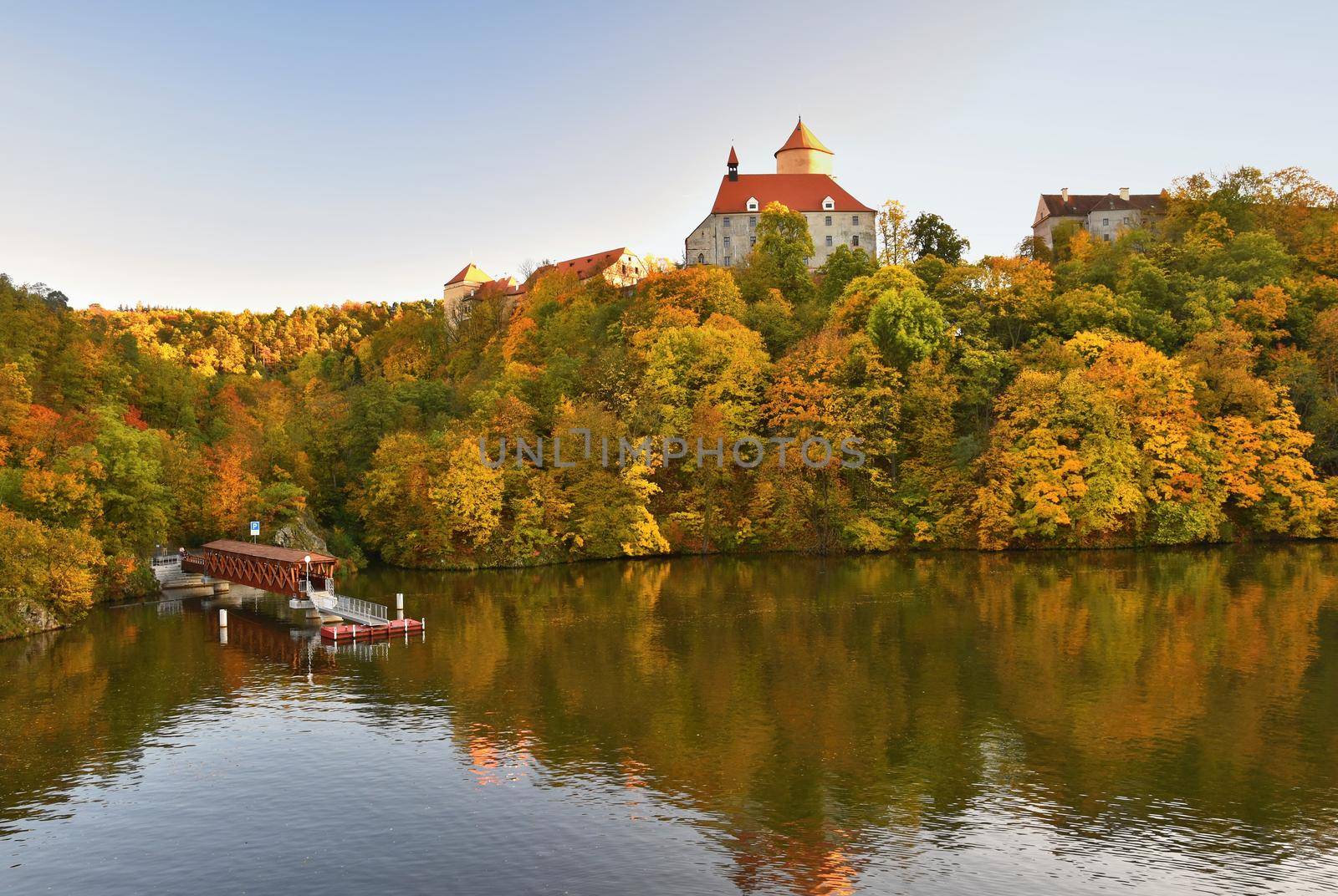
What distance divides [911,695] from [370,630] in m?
24.0

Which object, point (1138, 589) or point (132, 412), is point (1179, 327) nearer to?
point (1138, 589)

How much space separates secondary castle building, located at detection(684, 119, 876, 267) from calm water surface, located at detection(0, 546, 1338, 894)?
6354 cm

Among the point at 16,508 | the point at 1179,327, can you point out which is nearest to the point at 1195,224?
the point at 1179,327

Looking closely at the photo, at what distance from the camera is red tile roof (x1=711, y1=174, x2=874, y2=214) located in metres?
103

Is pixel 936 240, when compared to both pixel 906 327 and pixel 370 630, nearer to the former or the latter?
pixel 906 327

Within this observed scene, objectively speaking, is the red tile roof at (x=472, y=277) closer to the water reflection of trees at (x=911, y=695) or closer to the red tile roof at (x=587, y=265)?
the red tile roof at (x=587, y=265)

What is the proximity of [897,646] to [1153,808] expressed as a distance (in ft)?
51.5

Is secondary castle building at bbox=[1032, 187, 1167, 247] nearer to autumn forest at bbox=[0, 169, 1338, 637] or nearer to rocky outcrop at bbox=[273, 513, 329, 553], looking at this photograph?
autumn forest at bbox=[0, 169, 1338, 637]

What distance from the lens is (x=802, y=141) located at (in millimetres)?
110500

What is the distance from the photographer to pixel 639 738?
2745cm

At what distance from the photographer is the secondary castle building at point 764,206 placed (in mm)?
102188

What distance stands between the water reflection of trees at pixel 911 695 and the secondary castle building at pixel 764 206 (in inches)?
2257

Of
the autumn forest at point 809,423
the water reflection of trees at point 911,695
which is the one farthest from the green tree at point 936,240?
the water reflection of trees at point 911,695

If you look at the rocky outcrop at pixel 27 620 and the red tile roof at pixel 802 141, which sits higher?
the red tile roof at pixel 802 141
